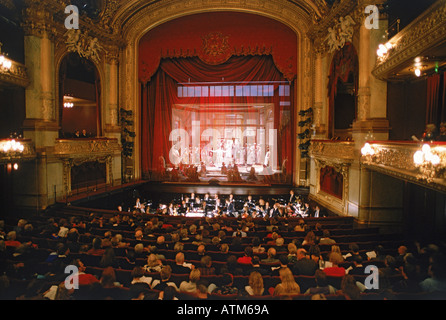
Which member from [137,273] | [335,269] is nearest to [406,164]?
[335,269]

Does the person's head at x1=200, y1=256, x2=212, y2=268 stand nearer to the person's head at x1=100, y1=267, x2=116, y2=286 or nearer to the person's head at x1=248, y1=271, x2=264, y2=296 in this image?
the person's head at x1=248, y1=271, x2=264, y2=296

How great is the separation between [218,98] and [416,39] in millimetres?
11145

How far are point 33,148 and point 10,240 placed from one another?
18.1ft

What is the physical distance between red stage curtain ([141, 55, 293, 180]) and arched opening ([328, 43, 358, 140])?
10.3ft

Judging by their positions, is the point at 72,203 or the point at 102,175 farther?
the point at 102,175

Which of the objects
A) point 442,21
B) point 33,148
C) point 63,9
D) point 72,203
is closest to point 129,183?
point 72,203

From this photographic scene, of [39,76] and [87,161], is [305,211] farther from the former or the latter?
[39,76]

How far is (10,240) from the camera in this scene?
6387 millimetres

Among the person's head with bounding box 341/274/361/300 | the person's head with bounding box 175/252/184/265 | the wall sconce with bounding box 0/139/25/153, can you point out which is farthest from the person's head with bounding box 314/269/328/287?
the wall sconce with bounding box 0/139/25/153

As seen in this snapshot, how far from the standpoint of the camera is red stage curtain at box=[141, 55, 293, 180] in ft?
52.5

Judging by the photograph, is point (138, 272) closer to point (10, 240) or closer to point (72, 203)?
point (10, 240)

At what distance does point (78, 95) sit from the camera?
49.3ft

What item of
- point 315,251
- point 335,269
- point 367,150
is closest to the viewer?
point 335,269

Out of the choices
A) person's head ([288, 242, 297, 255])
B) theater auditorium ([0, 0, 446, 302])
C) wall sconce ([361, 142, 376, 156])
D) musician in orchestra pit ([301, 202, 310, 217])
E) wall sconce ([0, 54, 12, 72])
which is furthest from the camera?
musician in orchestra pit ([301, 202, 310, 217])
